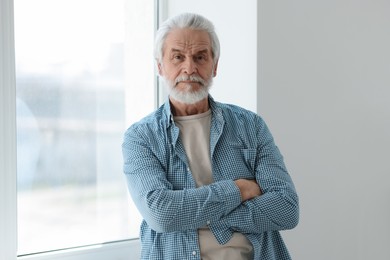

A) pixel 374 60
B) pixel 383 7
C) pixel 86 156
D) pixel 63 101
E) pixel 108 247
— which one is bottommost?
pixel 108 247

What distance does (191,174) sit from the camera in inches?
72.3

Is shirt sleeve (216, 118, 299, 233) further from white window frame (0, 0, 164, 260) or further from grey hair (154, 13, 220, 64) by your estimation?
white window frame (0, 0, 164, 260)

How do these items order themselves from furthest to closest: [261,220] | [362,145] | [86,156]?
[362,145], [86,156], [261,220]

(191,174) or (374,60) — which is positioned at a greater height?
(374,60)

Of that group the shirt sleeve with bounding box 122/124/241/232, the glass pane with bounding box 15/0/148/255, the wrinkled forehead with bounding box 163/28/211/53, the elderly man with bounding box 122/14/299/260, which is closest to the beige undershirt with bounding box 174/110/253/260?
the elderly man with bounding box 122/14/299/260

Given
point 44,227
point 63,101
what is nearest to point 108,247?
point 44,227

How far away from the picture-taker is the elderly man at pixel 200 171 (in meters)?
1.73

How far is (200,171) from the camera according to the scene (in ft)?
6.24

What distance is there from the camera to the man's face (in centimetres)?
188

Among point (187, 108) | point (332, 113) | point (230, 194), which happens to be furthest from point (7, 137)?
point (332, 113)

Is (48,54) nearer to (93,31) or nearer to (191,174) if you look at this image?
(93,31)

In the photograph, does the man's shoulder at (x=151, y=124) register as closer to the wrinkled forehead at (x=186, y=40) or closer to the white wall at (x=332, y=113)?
the wrinkled forehead at (x=186, y=40)

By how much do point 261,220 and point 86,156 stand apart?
1.00 m

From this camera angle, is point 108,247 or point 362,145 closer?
point 108,247
